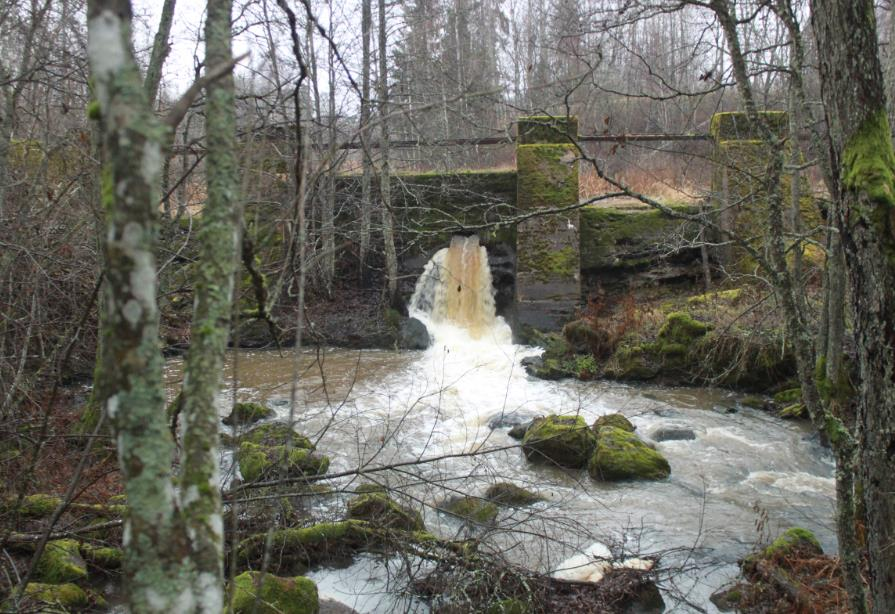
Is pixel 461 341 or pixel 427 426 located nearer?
pixel 427 426

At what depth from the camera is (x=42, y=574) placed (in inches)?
185

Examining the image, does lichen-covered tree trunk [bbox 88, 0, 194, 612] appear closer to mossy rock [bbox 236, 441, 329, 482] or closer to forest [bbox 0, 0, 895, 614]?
forest [bbox 0, 0, 895, 614]

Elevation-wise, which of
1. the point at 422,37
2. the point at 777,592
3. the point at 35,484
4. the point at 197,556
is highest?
the point at 422,37

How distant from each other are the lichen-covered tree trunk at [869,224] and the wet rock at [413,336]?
11264mm

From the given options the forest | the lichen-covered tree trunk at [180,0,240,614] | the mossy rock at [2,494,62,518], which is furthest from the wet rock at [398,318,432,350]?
the lichen-covered tree trunk at [180,0,240,614]

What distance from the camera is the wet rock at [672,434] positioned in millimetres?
8961

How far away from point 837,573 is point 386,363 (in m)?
8.94

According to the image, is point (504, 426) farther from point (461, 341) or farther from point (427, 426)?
point (461, 341)

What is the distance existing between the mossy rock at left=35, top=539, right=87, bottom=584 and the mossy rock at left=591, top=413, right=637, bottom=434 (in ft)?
18.7

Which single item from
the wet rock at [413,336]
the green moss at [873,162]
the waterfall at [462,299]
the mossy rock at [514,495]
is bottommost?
the mossy rock at [514,495]

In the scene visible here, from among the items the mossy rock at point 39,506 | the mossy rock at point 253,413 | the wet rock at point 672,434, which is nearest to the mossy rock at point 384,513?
the mossy rock at point 39,506

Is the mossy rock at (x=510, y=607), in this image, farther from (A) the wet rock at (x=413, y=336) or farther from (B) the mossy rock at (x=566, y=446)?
(A) the wet rock at (x=413, y=336)

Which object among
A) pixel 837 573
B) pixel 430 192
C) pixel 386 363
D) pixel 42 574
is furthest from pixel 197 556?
pixel 430 192

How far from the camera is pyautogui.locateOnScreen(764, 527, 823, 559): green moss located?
5.31 m
